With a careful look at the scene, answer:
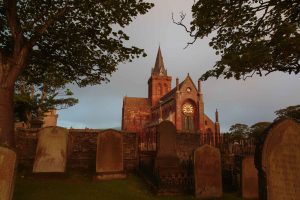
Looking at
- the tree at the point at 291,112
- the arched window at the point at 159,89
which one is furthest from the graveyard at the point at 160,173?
the arched window at the point at 159,89

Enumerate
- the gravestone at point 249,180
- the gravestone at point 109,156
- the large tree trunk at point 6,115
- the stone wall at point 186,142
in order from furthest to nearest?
the stone wall at point 186,142 → the gravestone at point 109,156 → the gravestone at point 249,180 → the large tree trunk at point 6,115

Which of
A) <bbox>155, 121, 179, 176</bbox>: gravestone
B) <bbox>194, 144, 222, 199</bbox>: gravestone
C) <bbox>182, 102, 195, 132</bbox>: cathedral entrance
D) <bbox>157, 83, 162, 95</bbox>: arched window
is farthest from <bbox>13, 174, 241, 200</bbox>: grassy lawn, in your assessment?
<bbox>157, 83, 162, 95</bbox>: arched window

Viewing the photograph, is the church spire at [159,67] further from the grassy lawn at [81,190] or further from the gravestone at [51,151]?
the grassy lawn at [81,190]

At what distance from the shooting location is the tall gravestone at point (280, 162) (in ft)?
15.2

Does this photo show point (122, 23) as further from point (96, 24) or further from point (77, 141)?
point (77, 141)

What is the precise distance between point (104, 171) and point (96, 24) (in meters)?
5.74

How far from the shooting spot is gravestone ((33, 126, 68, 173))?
10.4 meters

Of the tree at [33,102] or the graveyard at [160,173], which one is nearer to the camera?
the graveyard at [160,173]

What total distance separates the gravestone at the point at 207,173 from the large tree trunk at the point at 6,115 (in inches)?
232

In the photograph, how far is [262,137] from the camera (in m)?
4.96

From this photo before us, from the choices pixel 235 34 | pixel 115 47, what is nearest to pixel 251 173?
pixel 235 34

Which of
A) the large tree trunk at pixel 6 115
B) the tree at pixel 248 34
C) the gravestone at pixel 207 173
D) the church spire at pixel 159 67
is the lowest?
the gravestone at pixel 207 173

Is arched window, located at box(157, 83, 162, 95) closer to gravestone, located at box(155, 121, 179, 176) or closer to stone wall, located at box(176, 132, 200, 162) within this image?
stone wall, located at box(176, 132, 200, 162)

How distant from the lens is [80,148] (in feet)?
46.1
